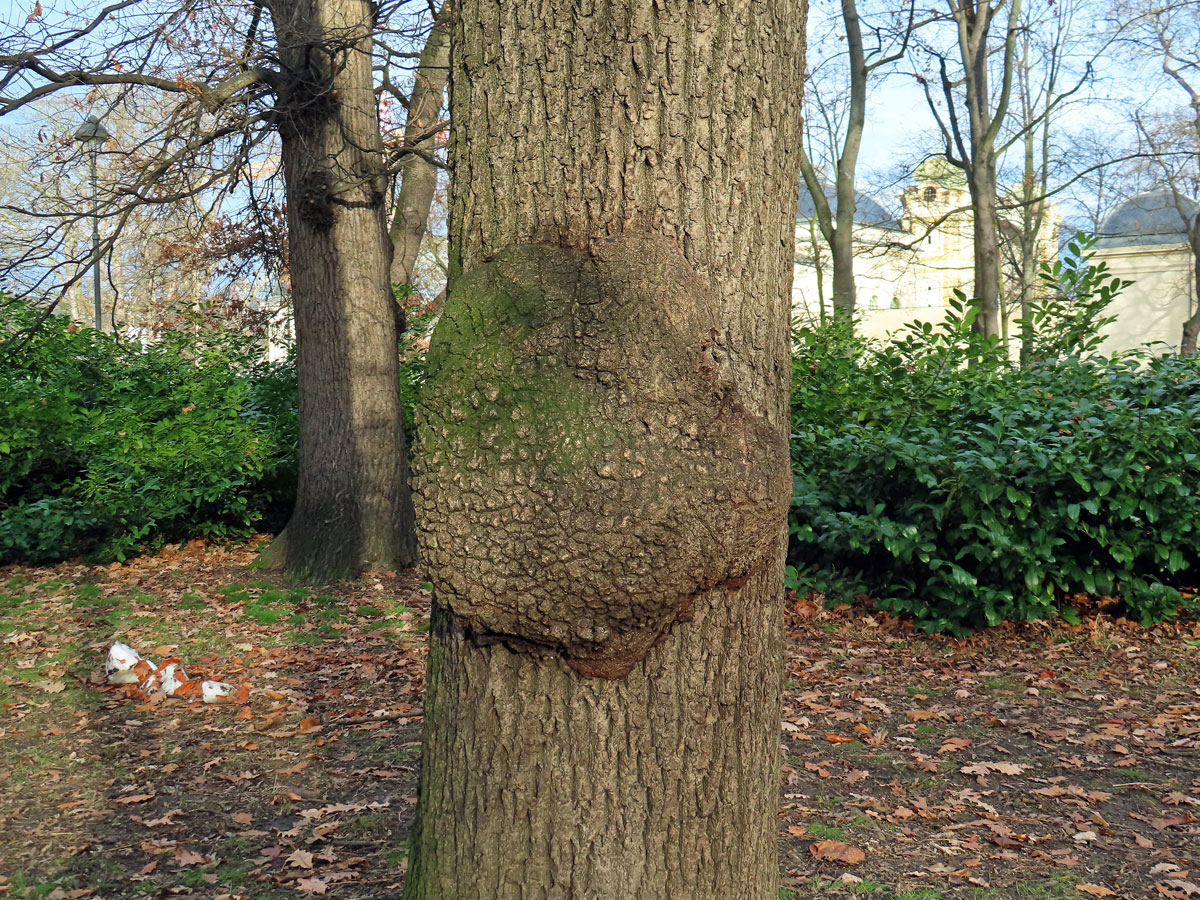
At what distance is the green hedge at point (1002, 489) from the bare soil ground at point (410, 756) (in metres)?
0.33

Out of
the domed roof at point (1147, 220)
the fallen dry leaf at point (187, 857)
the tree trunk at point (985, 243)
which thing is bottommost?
the fallen dry leaf at point (187, 857)

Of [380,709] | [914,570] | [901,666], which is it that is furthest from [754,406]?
[914,570]

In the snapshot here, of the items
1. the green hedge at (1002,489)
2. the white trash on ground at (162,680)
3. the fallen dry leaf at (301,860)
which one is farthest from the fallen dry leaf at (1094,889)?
the white trash on ground at (162,680)

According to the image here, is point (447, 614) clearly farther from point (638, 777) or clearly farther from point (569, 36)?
point (569, 36)

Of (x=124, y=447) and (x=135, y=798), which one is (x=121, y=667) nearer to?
(x=135, y=798)

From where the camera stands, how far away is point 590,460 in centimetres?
200

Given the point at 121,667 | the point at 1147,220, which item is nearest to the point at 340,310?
the point at 121,667

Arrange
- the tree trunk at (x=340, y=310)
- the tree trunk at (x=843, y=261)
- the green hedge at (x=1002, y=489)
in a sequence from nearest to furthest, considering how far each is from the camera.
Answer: the green hedge at (x=1002, y=489)
the tree trunk at (x=340, y=310)
the tree trunk at (x=843, y=261)

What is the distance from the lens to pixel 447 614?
232 centimetres

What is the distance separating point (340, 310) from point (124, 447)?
295 cm

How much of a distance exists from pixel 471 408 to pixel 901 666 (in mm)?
5043

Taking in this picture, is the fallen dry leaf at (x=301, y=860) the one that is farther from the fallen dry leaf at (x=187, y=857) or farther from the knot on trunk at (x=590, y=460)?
the knot on trunk at (x=590, y=460)

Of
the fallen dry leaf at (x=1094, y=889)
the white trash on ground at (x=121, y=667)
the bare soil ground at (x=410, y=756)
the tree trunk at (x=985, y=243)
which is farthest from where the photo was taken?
the tree trunk at (x=985, y=243)

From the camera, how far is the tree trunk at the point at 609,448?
6.70 feet
